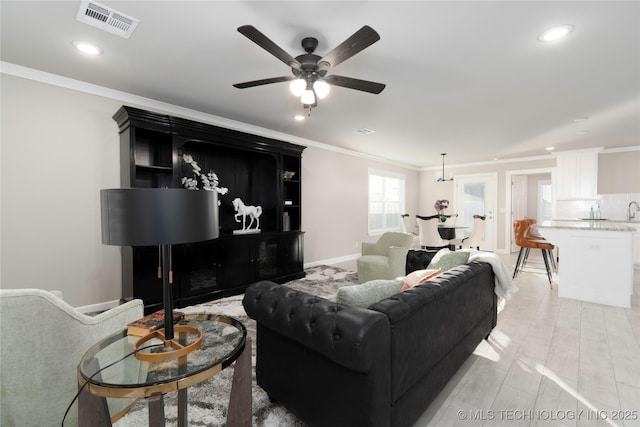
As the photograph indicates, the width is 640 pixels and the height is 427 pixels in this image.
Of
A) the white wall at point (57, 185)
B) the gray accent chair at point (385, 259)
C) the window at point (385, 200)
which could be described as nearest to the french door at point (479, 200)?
the window at point (385, 200)

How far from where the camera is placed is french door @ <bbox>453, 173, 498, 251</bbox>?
7812 mm

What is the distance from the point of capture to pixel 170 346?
3.91ft

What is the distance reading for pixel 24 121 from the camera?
2.82 metres

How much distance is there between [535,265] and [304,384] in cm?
627

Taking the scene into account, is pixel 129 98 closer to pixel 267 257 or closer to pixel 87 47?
pixel 87 47

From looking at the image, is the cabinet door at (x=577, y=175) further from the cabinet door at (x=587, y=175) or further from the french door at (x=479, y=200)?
the french door at (x=479, y=200)

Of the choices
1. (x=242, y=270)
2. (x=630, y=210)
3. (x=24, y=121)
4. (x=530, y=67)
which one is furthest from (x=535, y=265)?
(x=24, y=121)

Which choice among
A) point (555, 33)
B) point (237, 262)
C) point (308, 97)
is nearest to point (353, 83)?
point (308, 97)

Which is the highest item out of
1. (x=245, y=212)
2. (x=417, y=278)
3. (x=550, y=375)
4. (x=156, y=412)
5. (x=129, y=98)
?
(x=129, y=98)

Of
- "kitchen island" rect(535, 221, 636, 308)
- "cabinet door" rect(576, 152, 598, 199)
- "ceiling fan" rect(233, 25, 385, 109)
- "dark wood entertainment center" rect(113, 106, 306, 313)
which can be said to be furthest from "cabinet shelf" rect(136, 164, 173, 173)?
"cabinet door" rect(576, 152, 598, 199)

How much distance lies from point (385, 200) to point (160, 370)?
7.26 meters

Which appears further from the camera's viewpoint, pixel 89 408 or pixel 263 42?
pixel 263 42

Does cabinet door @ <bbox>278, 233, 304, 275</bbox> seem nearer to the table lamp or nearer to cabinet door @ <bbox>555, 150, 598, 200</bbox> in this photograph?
the table lamp

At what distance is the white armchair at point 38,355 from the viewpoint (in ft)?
3.68
